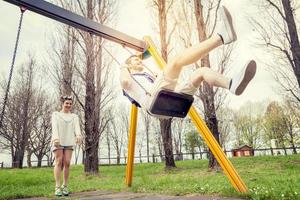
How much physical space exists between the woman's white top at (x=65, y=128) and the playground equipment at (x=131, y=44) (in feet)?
3.27

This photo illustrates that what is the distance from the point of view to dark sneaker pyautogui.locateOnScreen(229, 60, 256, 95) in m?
3.18

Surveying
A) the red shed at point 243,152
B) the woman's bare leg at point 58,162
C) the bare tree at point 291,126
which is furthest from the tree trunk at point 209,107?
the bare tree at point 291,126

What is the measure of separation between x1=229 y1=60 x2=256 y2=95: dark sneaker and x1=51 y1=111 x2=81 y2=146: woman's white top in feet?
9.40

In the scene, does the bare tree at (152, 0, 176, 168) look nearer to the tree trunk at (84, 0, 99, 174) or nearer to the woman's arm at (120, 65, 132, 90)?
the tree trunk at (84, 0, 99, 174)

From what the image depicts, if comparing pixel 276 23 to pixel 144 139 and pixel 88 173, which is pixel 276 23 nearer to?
pixel 88 173

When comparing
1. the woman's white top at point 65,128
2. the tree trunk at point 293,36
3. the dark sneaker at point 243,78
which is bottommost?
the woman's white top at point 65,128

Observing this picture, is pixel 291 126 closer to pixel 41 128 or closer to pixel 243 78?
pixel 41 128

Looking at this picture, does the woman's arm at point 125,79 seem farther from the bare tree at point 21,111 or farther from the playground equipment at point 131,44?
the bare tree at point 21,111

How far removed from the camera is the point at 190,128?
40.2 m

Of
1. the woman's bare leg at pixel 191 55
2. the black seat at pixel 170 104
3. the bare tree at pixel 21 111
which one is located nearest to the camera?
the woman's bare leg at pixel 191 55

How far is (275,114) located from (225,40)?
3675 cm

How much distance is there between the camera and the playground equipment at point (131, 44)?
411 centimetres

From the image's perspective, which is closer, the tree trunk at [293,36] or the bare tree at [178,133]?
the tree trunk at [293,36]

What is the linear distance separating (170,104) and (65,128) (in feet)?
6.97
